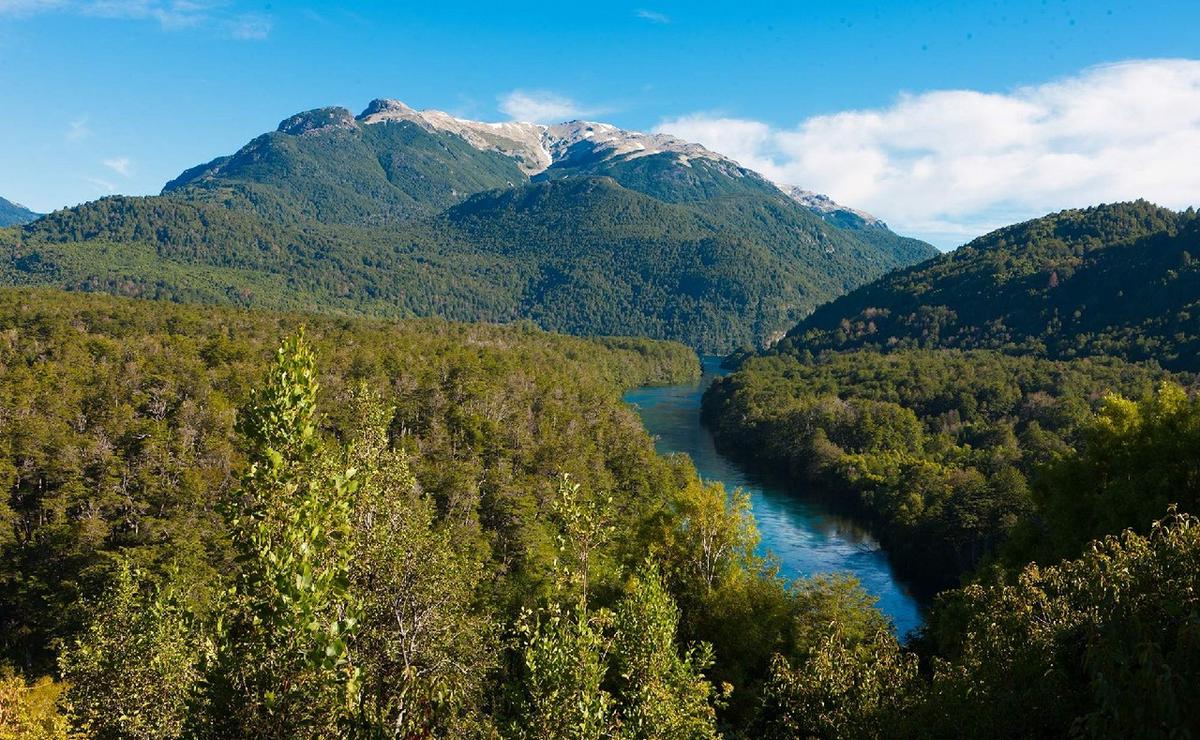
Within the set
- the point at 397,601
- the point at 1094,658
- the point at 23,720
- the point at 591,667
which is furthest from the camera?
the point at 23,720

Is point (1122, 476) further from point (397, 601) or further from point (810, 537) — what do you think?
point (810, 537)

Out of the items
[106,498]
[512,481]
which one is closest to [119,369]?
[106,498]

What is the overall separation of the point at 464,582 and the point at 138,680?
1061 centimetres

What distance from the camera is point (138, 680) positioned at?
74.8ft

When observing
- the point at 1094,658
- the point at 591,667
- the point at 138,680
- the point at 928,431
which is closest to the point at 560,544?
the point at 591,667

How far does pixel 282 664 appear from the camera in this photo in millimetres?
11641

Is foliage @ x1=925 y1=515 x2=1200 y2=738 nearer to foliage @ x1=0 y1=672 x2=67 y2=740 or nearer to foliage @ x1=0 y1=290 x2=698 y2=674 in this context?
foliage @ x1=0 y1=290 x2=698 y2=674

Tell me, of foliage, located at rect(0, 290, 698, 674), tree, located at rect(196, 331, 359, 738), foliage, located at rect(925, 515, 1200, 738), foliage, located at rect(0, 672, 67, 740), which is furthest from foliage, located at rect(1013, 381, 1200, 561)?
foliage, located at rect(0, 672, 67, 740)

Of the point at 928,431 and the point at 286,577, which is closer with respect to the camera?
the point at 286,577

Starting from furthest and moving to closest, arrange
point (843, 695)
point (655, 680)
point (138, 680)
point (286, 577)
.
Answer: point (138, 680) → point (843, 695) → point (655, 680) → point (286, 577)

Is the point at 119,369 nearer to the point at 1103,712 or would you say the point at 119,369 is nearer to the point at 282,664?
the point at 282,664

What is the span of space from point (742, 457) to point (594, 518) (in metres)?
112

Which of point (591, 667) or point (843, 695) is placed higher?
point (591, 667)

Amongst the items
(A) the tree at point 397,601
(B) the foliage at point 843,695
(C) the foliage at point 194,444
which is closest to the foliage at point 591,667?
(A) the tree at point 397,601
